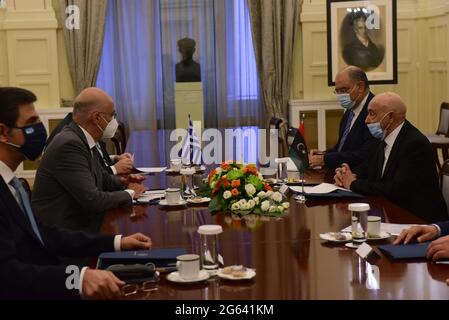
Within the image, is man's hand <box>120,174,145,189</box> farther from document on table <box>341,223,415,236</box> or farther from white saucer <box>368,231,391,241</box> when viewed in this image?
white saucer <box>368,231,391,241</box>

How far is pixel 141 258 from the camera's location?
276 cm

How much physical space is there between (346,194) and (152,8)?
239 inches

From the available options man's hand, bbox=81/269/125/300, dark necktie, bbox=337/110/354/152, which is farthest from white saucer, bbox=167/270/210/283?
dark necktie, bbox=337/110/354/152

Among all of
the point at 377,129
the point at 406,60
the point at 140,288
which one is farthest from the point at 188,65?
the point at 140,288

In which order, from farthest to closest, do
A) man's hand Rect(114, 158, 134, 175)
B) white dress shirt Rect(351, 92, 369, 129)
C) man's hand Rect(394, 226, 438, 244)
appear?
white dress shirt Rect(351, 92, 369, 129)
man's hand Rect(114, 158, 134, 175)
man's hand Rect(394, 226, 438, 244)

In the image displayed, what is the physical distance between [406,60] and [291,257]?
7.37m

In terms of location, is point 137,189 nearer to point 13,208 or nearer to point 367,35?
point 13,208

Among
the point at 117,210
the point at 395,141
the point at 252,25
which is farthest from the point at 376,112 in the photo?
the point at 252,25

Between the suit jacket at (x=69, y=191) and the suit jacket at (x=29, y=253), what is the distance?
2.80 ft

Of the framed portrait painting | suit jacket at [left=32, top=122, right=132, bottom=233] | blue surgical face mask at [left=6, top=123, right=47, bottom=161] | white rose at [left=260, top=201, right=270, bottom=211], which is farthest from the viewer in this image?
the framed portrait painting

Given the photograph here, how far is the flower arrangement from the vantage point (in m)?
3.75

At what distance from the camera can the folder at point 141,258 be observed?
2.74 m

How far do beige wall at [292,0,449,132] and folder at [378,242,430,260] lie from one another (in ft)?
22.6
